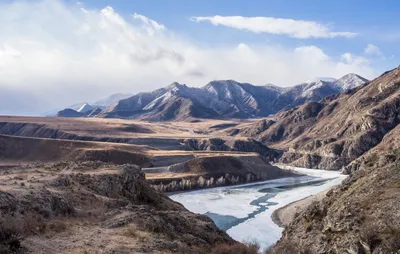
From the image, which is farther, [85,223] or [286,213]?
[286,213]

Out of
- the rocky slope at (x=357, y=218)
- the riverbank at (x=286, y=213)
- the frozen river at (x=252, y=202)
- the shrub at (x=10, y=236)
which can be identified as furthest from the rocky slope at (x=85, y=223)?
the riverbank at (x=286, y=213)

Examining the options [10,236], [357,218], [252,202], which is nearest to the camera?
[10,236]

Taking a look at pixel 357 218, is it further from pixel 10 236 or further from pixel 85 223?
pixel 85 223

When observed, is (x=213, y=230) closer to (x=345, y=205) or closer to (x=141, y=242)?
(x=141, y=242)

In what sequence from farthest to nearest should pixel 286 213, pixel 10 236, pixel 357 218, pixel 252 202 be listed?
pixel 252 202 < pixel 286 213 < pixel 357 218 < pixel 10 236

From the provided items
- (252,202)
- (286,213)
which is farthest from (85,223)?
(252,202)

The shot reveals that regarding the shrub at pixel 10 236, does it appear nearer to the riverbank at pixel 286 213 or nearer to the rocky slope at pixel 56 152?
the riverbank at pixel 286 213

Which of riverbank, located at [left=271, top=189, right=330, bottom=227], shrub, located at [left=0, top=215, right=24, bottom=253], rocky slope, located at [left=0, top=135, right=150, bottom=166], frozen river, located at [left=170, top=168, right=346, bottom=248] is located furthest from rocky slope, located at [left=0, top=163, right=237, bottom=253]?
rocky slope, located at [left=0, top=135, right=150, bottom=166]
